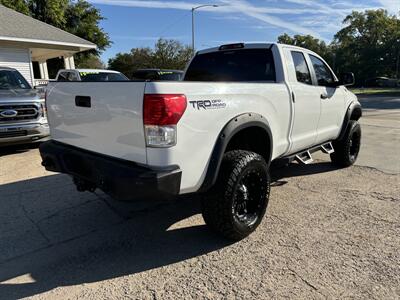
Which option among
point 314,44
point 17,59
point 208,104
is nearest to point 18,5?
point 17,59

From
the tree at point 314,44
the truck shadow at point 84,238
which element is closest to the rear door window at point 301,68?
the truck shadow at point 84,238

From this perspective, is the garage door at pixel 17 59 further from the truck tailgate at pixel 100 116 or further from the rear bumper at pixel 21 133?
the truck tailgate at pixel 100 116

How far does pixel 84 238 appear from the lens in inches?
150

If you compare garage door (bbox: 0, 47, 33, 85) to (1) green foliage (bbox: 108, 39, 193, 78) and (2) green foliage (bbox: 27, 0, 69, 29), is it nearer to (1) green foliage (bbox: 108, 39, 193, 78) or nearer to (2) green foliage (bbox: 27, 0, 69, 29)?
(2) green foliage (bbox: 27, 0, 69, 29)

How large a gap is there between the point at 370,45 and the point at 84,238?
84.2 meters

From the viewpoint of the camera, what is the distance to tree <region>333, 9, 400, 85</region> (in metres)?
73.4

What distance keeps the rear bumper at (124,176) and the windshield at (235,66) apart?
7.11 ft

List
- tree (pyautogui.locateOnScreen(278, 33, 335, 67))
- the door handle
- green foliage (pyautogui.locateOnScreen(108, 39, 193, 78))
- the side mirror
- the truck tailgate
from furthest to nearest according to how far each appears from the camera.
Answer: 1. tree (pyautogui.locateOnScreen(278, 33, 335, 67))
2. green foliage (pyautogui.locateOnScreen(108, 39, 193, 78))
3. the side mirror
4. the door handle
5. the truck tailgate

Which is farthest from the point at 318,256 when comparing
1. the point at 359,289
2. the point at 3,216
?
the point at 3,216

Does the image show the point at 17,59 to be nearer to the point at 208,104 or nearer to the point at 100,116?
the point at 100,116

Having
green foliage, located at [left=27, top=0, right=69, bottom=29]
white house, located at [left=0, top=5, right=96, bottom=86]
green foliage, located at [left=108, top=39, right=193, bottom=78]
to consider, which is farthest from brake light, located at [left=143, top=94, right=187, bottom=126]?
green foliage, located at [left=108, top=39, right=193, bottom=78]

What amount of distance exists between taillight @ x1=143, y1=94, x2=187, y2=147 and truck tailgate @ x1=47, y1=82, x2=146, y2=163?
0.22 feet

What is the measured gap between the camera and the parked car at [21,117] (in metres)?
7.27

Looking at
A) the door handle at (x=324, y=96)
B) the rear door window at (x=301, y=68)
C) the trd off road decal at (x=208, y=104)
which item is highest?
the rear door window at (x=301, y=68)
